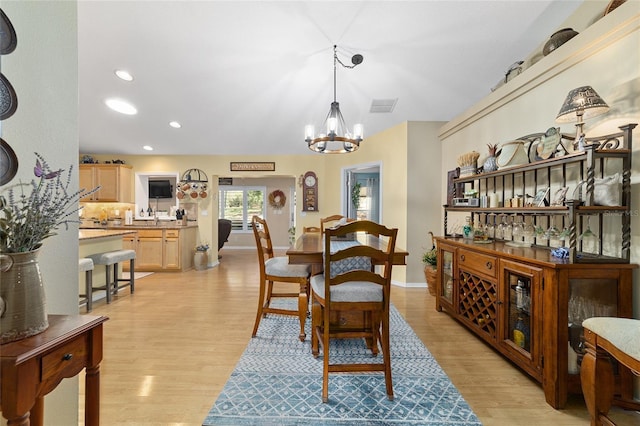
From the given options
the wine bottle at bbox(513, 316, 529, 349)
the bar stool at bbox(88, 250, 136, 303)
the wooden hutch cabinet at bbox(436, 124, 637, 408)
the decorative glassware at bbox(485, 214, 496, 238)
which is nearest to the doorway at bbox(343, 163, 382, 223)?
the decorative glassware at bbox(485, 214, 496, 238)

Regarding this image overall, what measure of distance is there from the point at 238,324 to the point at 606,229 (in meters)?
3.15

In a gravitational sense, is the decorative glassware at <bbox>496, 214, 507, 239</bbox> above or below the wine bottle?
above

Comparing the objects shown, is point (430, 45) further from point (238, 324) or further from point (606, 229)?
point (238, 324)

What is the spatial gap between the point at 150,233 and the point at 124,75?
296 centimetres

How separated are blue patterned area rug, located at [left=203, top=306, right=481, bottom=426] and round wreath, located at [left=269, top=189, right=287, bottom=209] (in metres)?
6.66

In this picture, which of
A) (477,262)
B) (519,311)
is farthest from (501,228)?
(519,311)

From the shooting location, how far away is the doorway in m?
5.53

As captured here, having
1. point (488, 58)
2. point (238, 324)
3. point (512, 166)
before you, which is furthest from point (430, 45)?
point (238, 324)

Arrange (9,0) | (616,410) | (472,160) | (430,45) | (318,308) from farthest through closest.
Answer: (472,160)
(430,45)
(318,308)
(616,410)
(9,0)

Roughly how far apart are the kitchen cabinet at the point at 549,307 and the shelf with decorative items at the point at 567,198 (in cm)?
13

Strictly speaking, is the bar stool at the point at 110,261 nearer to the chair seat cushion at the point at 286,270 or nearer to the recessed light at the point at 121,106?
the recessed light at the point at 121,106

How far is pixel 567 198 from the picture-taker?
2109 mm

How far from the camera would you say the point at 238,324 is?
9.48 feet

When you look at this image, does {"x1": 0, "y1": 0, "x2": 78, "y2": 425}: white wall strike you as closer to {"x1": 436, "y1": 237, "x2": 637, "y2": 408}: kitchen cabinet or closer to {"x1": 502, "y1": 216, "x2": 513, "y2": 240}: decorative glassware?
{"x1": 436, "y1": 237, "x2": 637, "y2": 408}: kitchen cabinet
